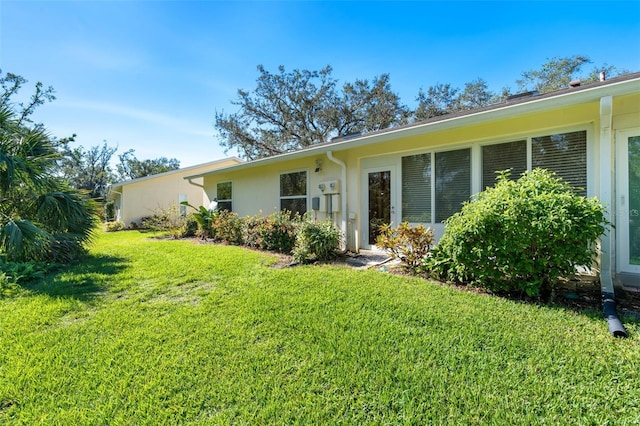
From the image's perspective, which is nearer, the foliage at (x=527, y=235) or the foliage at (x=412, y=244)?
the foliage at (x=527, y=235)

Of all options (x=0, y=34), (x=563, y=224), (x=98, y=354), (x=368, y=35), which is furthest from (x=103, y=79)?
(x=563, y=224)

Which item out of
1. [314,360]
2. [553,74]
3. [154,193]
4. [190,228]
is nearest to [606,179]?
[314,360]

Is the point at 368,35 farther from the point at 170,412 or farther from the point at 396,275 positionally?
the point at 170,412

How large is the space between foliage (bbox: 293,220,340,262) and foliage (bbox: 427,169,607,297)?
8.62 feet

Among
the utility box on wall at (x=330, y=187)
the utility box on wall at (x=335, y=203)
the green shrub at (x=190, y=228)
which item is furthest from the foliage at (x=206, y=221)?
the utility box on wall at (x=335, y=203)

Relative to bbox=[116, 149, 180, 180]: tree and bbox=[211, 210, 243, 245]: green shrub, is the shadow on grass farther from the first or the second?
bbox=[116, 149, 180, 180]: tree

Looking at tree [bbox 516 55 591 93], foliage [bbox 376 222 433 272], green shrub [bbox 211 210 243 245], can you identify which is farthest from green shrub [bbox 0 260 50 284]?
tree [bbox 516 55 591 93]

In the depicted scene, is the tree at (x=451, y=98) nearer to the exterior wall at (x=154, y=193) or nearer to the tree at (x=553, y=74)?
the tree at (x=553, y=74)

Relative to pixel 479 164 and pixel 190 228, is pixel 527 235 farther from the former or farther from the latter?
pixel 190 228

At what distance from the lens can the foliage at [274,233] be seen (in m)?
7.20

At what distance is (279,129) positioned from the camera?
22562 millimetres

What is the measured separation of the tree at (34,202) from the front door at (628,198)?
384 inches

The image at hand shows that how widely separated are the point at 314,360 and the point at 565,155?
5.09 m

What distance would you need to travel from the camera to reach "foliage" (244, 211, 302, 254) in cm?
720
